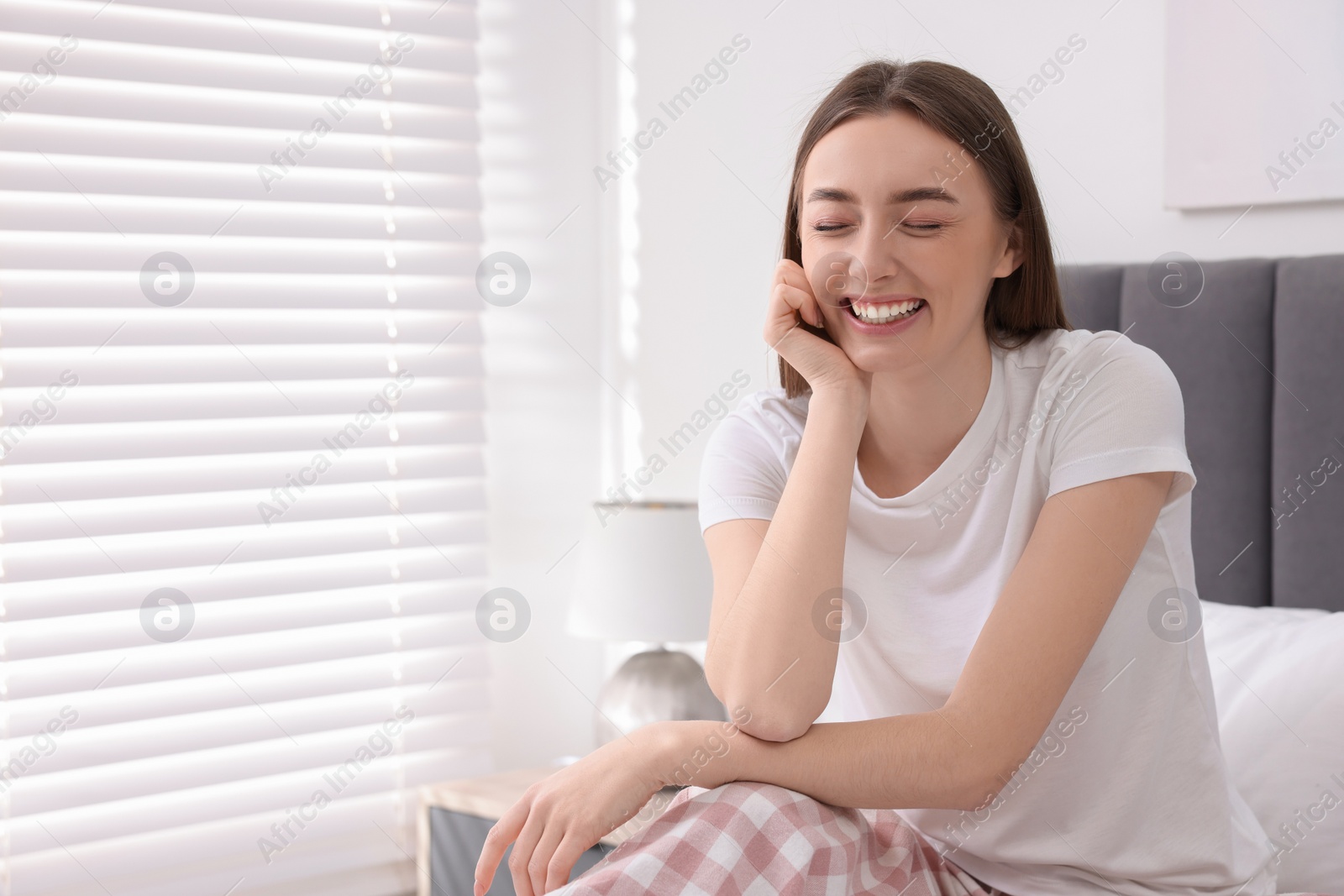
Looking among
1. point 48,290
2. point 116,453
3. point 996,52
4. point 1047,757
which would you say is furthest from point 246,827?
point 996,52

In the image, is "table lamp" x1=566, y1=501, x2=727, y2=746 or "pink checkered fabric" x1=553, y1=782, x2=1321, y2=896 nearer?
"pink checkered fabric" x1=553, y1=782, x2=1321, y2=896

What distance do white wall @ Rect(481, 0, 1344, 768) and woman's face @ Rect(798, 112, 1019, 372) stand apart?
0.87 m

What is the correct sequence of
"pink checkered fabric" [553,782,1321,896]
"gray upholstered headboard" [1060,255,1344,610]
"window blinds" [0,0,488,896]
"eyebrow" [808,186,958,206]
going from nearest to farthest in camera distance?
"pink checkered fabric" [553,782,1321,896]
"eyebrow" [808,186,958,206]
"gray upholstered headboard" [1060,255,1344,610]
"window blinds" [0,0,488,896]

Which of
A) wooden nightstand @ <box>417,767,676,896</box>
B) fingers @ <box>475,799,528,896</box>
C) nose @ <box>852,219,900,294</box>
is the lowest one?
wooden nightstand @ <box>417,767,676,896</box>

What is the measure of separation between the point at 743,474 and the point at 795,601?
21cm

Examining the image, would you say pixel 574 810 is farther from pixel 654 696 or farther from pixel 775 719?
pixel 654 696

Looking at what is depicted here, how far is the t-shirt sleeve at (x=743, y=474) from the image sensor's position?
129 cm

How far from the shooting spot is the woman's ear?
4.07 ft

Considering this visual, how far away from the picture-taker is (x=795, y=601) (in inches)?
44.9

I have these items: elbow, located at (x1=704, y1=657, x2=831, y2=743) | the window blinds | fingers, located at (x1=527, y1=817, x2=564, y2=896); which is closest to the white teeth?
elbow, located at (x1=704, y1=657, x2=831, y2=743)

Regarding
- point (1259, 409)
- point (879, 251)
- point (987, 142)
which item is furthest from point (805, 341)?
point (1259, 409)

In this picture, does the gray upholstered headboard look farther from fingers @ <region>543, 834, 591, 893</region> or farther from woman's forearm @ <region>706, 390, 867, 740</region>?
fingers @ <region>543, 834, 591, 893</region>

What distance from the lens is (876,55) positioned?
6.72 feet

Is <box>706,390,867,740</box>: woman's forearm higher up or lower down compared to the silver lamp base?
higher up
